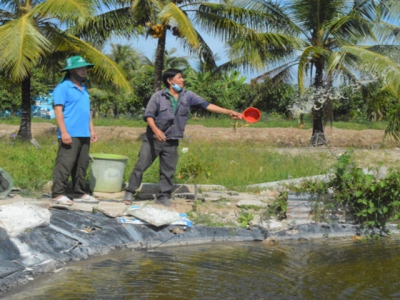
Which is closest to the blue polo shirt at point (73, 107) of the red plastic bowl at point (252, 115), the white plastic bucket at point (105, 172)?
the white plastic bucket at point (105, 172)

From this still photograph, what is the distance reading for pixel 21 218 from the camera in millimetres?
5156

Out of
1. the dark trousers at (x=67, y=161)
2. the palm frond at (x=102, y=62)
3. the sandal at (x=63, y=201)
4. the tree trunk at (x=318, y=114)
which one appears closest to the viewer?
the sandal at (x=63, y=201)

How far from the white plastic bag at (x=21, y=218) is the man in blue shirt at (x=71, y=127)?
35.5 inches

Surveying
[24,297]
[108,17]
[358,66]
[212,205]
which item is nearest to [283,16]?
[358,66]

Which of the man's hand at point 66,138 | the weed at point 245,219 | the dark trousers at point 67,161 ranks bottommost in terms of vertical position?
the weed at point 245,219

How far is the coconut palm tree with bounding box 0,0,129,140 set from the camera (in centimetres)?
1301

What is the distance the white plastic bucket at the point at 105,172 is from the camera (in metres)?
6.97

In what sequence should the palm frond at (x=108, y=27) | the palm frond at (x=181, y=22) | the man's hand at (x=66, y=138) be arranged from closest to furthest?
the man's hand at (x=66, y=138)
the palm frond at (x=181, y=22)
the palm frond at (x=108, y=27)

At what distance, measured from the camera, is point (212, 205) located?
6.96 metres

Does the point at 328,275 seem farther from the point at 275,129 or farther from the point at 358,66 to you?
the point at 275,129

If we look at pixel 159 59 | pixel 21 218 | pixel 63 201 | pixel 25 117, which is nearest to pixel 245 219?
pixel 63 201

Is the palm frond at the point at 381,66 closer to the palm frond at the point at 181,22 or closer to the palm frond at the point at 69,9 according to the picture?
the palm frond at the point at 181,22

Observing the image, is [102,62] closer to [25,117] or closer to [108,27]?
[108,27]

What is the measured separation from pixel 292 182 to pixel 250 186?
2.41 ft
